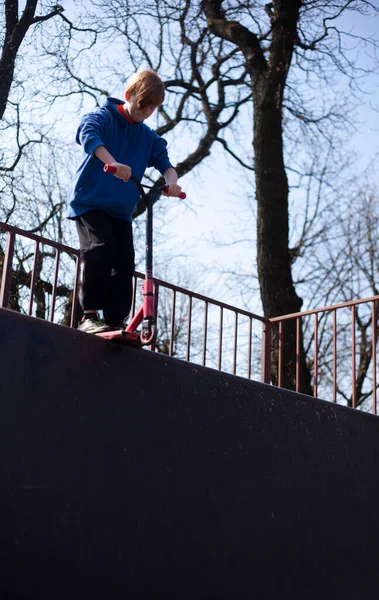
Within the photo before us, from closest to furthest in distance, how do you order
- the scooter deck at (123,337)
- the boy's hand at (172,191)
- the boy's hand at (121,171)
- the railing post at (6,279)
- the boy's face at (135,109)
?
1. the scooter deck at (123,337)
2. the boy's hand at (121,171)
3. the boy's hand at (172,191)
4. the boy's face at (135,109)
5. the railing post at (6,279)

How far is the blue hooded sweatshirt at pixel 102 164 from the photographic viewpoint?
10.8 ft

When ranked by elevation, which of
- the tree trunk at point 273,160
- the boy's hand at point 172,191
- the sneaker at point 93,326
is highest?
the tree trunk at point 273,160

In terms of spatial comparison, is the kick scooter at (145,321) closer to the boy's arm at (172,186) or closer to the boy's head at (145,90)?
the boy's arm at (172,186)

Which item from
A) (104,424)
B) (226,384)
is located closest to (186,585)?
(104,424)

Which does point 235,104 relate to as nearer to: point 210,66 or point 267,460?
point 210,66

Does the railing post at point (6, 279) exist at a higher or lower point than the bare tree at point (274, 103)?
lower

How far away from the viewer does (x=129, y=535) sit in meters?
2.35

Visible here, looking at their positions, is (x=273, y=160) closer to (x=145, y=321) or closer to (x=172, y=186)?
(x=172, y=186)

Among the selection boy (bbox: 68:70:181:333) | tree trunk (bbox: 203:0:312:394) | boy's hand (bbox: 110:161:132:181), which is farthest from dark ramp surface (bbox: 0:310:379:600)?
tree trunk (bbox: 203:0:312:394)

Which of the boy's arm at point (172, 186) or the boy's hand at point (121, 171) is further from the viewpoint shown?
the boy's arm at point (172, 186)

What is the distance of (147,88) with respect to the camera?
10.5ft

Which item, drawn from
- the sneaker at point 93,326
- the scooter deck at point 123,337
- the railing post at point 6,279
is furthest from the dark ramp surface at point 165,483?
the railing post at point 6,279

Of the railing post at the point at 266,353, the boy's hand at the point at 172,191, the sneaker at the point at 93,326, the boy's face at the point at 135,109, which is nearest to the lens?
the sneaker at the point at 93,326

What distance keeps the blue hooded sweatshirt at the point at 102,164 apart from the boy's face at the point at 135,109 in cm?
6
